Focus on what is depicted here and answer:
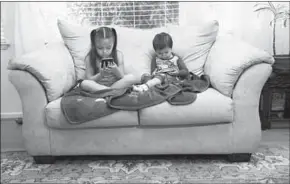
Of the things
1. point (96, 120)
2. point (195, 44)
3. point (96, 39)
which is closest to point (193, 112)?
point (96, 120)

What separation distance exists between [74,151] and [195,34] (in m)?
1.22

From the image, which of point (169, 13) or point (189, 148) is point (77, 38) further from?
point (189, 148)

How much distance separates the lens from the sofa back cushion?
2.29 m

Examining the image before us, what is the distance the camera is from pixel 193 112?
1796 millimetres

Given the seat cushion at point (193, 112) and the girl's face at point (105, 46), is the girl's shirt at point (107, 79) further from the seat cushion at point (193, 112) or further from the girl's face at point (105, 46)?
the seat cushion at point (193, 112)

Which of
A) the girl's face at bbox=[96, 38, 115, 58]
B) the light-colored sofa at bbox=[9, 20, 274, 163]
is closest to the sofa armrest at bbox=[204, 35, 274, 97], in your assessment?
the light-colored sofa at bbox=[9, 20, 274, 163]

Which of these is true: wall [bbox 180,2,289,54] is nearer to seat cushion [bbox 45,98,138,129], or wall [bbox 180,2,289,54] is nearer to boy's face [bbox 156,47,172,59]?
boy's face [bbox 156,47,172,59]

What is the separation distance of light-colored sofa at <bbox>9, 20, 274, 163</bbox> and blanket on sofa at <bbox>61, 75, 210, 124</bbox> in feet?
0.12

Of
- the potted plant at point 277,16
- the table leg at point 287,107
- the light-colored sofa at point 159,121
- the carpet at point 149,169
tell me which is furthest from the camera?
the table leg at point 287,107

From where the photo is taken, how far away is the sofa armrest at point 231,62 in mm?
1851

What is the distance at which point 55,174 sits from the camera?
179 cm

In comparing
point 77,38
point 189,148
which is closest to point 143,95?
point 189,148

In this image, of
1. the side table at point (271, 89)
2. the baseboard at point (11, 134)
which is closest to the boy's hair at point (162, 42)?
the side table at point (271, 89)

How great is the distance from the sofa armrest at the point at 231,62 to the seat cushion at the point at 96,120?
0.58 meters
